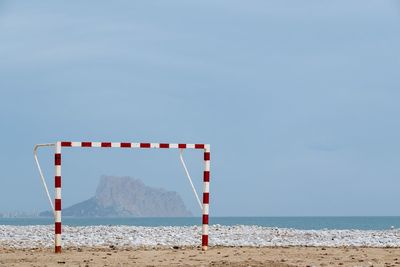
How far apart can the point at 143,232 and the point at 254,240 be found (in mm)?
3981

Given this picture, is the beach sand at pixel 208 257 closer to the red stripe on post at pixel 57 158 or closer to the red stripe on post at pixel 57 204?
the red stripe on post at pixel 57 204

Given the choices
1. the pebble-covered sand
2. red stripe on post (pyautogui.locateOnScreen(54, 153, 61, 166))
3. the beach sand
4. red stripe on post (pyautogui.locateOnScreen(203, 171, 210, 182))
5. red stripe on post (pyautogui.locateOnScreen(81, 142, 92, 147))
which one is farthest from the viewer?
the pebble-covered sand

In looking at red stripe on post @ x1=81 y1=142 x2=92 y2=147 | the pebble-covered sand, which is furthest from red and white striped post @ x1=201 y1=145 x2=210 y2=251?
red stripe on post @ x1=81 y1=142 x2=92 y2=147

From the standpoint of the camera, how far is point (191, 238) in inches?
736

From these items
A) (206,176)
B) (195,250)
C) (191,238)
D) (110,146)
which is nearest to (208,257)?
(195,250)

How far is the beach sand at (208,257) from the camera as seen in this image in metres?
12.8

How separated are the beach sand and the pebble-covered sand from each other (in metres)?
1.61

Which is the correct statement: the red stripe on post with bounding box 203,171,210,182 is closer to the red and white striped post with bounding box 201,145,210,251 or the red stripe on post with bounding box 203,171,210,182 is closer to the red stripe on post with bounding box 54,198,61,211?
the red and white striped post with bounding box 201,145,210,251

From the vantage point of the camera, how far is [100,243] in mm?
17453

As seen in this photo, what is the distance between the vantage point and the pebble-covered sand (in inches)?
685

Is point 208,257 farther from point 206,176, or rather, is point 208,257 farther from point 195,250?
point 206,176

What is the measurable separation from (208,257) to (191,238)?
5037 millimetres

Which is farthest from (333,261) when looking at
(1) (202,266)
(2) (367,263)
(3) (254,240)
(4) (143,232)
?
Answer: (4) (143,232)

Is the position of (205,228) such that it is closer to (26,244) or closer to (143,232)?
(26,244)
